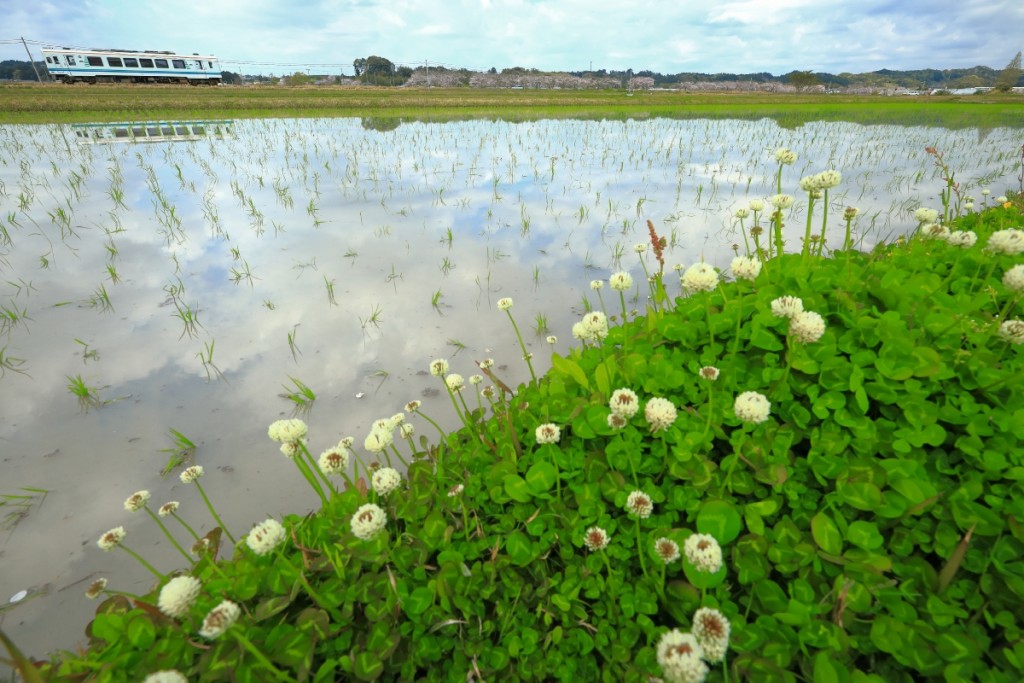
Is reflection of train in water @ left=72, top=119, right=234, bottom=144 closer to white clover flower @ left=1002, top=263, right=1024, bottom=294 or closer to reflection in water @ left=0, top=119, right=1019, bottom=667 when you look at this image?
reflection in water @ left=0, top=119, right=1019, bottom=667

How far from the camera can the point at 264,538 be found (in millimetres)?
1405

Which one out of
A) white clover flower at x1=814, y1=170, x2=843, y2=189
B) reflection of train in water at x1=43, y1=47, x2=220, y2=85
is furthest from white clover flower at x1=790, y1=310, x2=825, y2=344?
reflection of train in water at x1=43, y1=47, x2=220, y2=85

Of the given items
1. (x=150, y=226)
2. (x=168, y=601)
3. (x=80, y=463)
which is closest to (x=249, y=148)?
(x=150, y=226)

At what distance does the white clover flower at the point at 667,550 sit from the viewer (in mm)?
1326

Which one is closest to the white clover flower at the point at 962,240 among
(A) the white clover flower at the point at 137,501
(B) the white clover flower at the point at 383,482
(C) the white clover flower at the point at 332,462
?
(B) the white clover flower at the point at 383,482

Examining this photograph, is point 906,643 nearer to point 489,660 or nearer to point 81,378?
point 489,660

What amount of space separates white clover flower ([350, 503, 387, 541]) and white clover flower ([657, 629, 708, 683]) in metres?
0.94

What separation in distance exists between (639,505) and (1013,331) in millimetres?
1583

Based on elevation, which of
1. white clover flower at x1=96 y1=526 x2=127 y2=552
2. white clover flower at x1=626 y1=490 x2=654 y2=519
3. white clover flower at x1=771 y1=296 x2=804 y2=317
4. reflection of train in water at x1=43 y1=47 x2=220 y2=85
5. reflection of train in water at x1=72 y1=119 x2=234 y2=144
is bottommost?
white clover flower at x1=96 y1=526 x2=127 y2=552

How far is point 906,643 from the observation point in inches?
47.6

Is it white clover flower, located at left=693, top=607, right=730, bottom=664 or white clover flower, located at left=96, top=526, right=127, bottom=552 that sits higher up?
white clover flower, located at left=693, top=607, right=730, bottom=664

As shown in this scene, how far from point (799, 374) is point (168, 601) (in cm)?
239

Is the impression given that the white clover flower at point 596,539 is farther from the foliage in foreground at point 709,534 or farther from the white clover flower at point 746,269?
the white clover flower at point 746,269

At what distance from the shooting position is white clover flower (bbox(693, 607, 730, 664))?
1.12 meters
